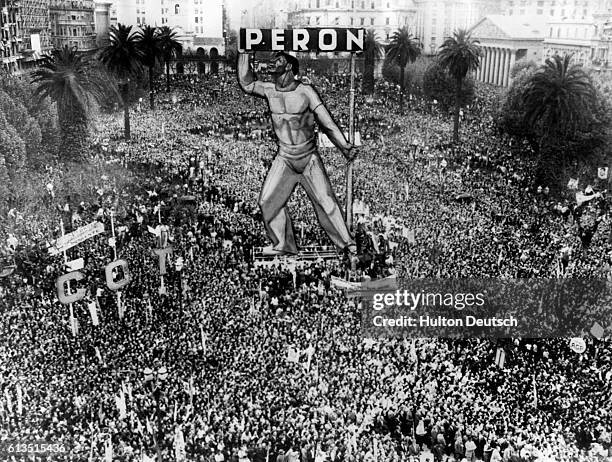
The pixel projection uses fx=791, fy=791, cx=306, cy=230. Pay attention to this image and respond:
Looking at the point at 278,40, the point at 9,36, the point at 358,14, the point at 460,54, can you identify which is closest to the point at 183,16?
the point at 278,40

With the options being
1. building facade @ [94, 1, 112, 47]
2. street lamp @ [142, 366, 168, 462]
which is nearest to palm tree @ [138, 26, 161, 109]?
building facade @ [94, 1, 112, 47]

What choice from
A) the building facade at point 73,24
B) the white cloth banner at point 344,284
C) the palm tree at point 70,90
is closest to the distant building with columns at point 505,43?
the white cloth banner at point 344,284

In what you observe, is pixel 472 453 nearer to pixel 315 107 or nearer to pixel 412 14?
pixel 315 107

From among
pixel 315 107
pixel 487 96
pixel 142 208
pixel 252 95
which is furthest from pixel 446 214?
pixel 142 208

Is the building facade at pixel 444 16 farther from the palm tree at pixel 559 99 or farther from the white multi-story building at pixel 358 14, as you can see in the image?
the palm tree at pixel 559 99

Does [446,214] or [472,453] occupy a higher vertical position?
[446,214]

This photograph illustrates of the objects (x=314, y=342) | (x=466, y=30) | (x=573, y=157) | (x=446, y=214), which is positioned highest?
(x=466, y=30)
